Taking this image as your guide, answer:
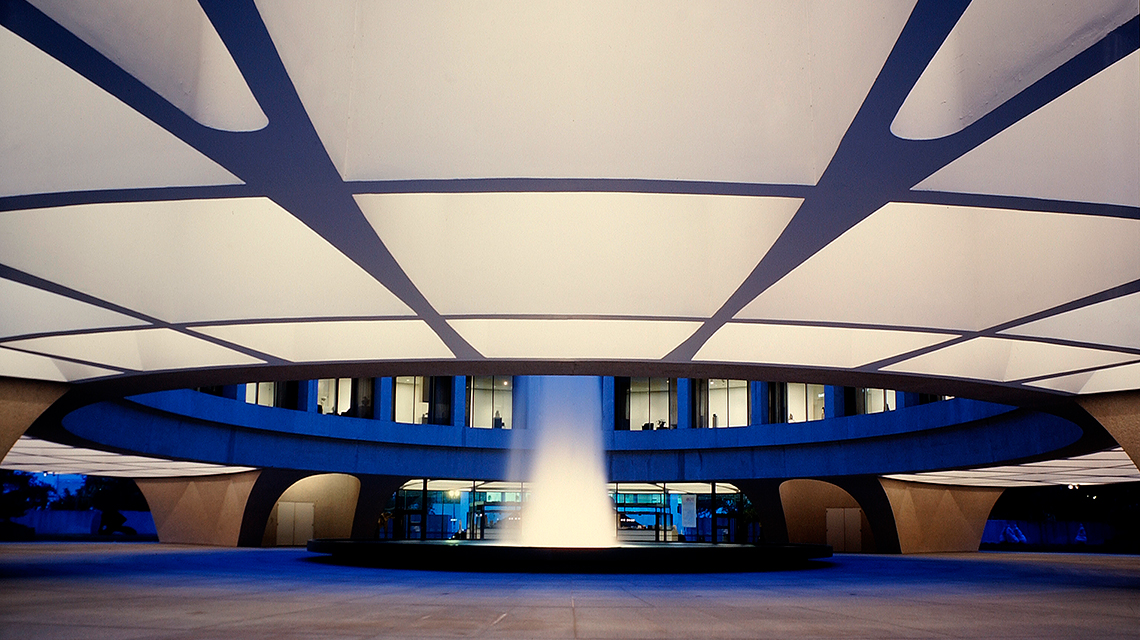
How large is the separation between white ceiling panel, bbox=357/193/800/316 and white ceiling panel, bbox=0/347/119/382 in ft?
32.6

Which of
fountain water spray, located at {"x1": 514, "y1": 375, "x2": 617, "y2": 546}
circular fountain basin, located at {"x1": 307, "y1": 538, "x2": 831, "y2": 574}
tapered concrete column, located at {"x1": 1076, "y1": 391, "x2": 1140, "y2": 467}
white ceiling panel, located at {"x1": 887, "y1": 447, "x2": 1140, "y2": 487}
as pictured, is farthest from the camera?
fountain water spray, located at {"x1": 514, "y1": 375, "x2": 617, "y2": 546}

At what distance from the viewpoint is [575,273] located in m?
11.6

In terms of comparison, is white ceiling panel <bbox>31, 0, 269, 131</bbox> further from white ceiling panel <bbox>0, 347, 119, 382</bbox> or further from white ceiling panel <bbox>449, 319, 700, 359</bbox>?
white ceiling panel <bbox>0, 347, 119, 382</bbox>

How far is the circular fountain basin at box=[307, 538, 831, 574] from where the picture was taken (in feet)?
76.3

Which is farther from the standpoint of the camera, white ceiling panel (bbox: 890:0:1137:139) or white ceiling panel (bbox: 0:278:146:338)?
white ceiling panel (bbox: 0:278:146:338)

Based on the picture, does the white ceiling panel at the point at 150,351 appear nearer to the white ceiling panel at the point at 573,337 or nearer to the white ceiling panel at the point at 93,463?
the white ceiling panel at the point at 573,337

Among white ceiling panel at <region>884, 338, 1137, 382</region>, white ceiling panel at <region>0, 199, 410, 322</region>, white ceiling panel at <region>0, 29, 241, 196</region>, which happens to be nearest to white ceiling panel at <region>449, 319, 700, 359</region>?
white ceiling panel at <region>0, 199, 410, 322</region>

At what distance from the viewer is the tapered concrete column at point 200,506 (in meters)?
43.8

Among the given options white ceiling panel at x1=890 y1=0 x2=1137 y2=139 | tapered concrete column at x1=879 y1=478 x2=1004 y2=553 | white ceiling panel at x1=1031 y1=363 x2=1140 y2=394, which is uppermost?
white ceiling panel at x1=890 y1=0 x2=1137 y2=139

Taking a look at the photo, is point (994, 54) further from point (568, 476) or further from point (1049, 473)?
point (1049, 473)

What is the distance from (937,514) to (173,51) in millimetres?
47543

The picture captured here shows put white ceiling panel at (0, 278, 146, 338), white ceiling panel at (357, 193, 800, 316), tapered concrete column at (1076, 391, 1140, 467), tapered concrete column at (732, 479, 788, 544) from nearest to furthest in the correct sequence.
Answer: white ceiling panel at (357, 193, 800, 316) → white ceiling panel at (0, 278, 146, 338) → tapered concrete column at (1076, 391, 1140, 467) → tapered concrete column at (732, 479, 788, 544)

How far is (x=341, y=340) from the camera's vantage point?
16.1 m

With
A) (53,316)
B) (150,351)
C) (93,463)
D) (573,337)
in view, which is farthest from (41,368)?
(93,463)
